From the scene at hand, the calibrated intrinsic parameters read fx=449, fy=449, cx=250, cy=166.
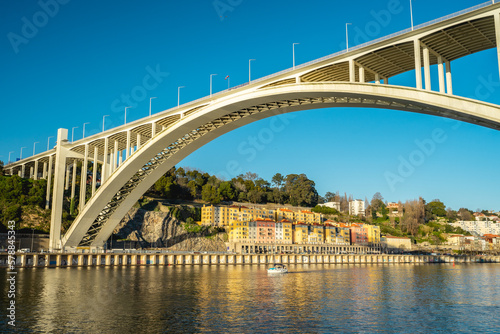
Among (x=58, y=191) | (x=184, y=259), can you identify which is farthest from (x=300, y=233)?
(x=58, y=191)

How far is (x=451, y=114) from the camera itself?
19.6 meters

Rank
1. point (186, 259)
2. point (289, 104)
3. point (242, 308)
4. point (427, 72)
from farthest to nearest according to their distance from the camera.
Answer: point (186, 259)
point (289, 104)
point (242, 308)
point (427, 72)

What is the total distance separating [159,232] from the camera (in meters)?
71.9

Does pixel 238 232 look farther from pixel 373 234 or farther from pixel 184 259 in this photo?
pixel 373 234

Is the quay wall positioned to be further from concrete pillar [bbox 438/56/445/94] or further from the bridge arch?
concrete pillar [bbox 438/56/445/94]

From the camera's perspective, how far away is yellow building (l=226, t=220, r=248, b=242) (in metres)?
80.4

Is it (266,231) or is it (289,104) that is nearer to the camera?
(289,104)

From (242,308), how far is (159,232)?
2036 inches

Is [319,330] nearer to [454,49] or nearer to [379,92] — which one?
[379,92]

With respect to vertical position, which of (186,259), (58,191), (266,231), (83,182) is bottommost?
(186,259)

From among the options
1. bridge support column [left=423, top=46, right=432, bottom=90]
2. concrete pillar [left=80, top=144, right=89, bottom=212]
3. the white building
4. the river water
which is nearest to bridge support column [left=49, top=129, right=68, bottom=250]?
concrete pillar [left=80, top=144, right=89, bottom=212]

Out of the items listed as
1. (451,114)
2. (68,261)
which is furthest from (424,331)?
(68,261)

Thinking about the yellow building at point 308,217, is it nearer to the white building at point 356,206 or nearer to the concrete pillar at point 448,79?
the white building at point 356,206

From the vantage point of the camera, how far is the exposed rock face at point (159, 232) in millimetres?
68188
